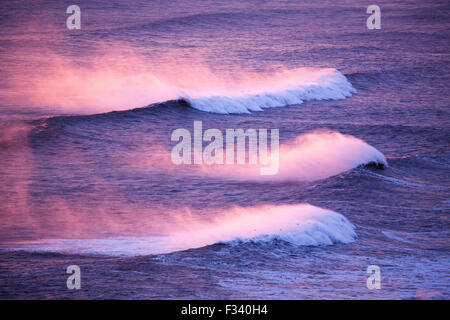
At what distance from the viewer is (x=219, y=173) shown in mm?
12453

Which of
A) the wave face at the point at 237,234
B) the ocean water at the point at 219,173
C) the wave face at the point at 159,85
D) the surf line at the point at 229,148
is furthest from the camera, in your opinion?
the wave face at the point at 159,85

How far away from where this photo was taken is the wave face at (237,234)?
313 inches

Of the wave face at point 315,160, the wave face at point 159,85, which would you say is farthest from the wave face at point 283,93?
the wave face at point 315,160

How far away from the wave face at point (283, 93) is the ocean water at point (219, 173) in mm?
65

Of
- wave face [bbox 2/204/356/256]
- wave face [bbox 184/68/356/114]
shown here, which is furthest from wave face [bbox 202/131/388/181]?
wave face [bbox 184/68/356/114]

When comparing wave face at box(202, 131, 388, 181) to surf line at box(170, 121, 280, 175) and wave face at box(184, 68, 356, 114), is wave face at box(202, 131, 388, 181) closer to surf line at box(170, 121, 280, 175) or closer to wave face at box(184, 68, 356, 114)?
surf line at box(170, 121, 280, 175)

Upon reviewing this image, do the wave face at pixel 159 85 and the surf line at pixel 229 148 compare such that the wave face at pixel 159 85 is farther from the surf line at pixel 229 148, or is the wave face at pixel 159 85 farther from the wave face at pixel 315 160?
the wave face at pixel 315 160

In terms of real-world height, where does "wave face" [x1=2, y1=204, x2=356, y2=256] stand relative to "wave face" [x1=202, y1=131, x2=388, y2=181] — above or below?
below

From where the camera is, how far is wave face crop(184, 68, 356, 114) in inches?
778

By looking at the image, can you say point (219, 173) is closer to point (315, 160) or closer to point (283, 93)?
point (315, 160)

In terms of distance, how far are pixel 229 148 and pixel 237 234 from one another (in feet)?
20.2

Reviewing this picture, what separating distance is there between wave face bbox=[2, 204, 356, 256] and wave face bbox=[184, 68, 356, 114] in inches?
393

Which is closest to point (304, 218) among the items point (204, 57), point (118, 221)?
point (118, 221)

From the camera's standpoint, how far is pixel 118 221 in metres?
9.23
